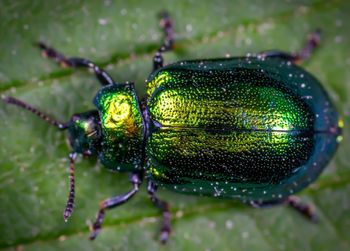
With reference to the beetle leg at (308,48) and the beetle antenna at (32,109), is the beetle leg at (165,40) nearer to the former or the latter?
the beetle antenna at (32,109)

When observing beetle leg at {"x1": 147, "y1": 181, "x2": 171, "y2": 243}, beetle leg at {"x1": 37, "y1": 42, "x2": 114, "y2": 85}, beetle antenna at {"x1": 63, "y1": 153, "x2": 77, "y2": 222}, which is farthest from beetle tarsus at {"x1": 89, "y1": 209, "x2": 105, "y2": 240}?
beetle leg at {"x1": 37, "y1": 42, "x2": 114, "y2": 85}

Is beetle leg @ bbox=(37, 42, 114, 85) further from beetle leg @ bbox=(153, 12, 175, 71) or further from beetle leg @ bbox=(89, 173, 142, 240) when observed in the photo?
beetle leg @ bbox=(89, 173, 142, 240)

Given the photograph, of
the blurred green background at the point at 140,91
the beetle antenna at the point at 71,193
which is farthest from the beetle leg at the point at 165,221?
the beetle antenna at the point at 71,193

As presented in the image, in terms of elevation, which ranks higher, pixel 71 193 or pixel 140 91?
pixel 140 91

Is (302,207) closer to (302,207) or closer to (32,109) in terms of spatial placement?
(302,207)

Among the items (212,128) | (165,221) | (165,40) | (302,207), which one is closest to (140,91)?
(165,40)

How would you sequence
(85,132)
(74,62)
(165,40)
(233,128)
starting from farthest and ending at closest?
(165,40)
(74,62)
(85,132)
(233,128)
